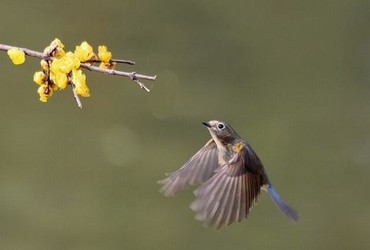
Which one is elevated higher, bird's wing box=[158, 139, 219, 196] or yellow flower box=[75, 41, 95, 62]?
bird's wing box=[158, 139, 219, 196]

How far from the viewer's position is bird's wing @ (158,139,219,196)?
66.1 inches

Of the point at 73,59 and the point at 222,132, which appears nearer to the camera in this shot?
the point at 73,59

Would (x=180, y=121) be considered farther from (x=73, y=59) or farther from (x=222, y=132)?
(x=73, y=59)

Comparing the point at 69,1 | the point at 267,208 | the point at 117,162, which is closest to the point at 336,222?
the point at 267,208

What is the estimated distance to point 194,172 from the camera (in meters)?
1.72

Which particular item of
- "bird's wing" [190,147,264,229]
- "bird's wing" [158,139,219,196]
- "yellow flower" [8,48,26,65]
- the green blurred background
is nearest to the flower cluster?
"yellow flower" [8,48,26,65]

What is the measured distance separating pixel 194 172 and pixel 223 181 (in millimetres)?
132

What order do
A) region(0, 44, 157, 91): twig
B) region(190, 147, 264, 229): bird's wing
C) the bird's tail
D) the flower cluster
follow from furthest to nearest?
1. the bird's tail
2. region(190, 147, 264, 229): bird's wing
3. the flower cluster
4. region(0, 44, 157, 91): twig

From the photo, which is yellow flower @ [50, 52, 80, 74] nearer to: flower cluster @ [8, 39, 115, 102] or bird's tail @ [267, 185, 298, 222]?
flower cluster @ [8, 39, 115, 102]

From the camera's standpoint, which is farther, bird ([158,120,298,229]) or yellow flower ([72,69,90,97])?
bird ([158,120,298,229])

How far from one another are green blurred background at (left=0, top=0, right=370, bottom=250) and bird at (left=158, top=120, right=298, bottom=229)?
1678mm

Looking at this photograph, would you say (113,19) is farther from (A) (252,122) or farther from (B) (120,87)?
(A) (252,122)

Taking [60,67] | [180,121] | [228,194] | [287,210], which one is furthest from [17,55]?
[180,121]

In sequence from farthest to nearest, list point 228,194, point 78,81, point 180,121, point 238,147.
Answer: point 180,121 → point 238,147 → point 228,194 → point 78,81
